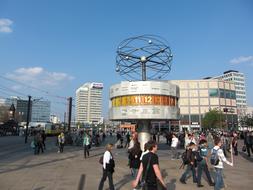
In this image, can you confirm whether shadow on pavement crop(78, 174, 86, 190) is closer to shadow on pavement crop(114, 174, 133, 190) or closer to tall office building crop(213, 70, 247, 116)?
shadow on pavement crop(114, 174, 133, 190)

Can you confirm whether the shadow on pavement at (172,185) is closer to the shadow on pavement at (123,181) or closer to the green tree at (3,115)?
the shadow on pavement at (123,181)

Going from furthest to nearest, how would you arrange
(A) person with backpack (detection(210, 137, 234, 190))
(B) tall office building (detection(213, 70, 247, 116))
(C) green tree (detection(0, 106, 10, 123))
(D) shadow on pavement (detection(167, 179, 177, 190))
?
(B) tall office building (detection(213, 70, 247, 116)) < (C) green tree (detection(0, 106, 10, 123)) < (D) shadow on pavement (detection(167, 179, 177, 190)) < (A) person with backpack (detection(210, 137, 234, 190))

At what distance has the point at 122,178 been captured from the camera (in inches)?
456

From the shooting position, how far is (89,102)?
524 ft

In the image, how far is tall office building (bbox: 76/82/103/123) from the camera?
159125 mm

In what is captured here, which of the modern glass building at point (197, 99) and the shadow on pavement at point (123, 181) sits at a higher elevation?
the modern glass building at point (197, 99)

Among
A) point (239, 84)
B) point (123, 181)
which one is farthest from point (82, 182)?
point (239, 84)

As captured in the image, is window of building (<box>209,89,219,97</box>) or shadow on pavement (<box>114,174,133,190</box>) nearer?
shadow on pavement (<box>114,174,133,190</box>)

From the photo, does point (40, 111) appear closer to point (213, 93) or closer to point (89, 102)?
point (89, 102)

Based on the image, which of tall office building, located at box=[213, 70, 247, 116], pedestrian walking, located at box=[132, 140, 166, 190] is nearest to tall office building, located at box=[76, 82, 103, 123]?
tall office building, located at box=[213, 70, 247, 116]

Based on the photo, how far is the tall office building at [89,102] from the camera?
522 feet

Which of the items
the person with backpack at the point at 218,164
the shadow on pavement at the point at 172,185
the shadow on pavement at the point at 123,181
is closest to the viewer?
the person with backpack at the point at 218,164

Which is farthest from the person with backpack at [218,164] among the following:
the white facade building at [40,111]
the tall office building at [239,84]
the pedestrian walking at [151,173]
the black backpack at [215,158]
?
the tall office building at [239,84]

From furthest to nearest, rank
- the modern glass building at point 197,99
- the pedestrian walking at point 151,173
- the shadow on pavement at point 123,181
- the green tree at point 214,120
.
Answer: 1. the modern glass building at point 197,99
2. the green tree at point 214,120
3. the shadow on pavement at point 123,181
4. the pedestrian walking at point 151,173
